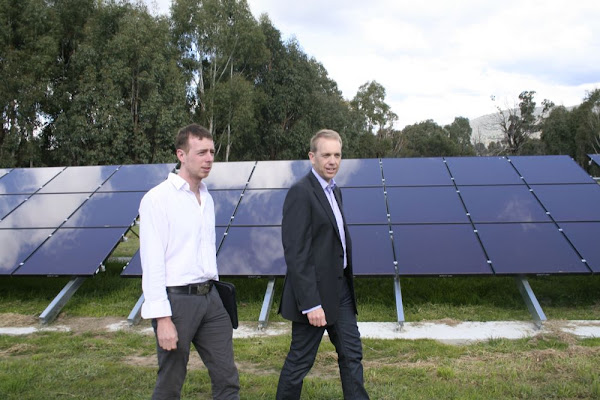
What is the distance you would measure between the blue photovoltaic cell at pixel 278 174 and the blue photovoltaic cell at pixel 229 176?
142 mm

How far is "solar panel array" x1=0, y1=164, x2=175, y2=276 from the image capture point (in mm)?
7207

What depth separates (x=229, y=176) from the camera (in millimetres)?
8852

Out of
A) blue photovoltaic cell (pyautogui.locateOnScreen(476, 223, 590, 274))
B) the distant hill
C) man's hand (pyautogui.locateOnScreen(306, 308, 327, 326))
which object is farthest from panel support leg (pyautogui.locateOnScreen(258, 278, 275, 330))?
the distant hill

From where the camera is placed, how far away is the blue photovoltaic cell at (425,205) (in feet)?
24.1

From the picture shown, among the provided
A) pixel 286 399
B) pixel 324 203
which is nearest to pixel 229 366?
pixel 286 399

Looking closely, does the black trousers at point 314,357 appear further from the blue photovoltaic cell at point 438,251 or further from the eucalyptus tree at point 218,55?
the eucalyptus tree at point 218,55

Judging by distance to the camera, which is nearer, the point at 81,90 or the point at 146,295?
the point at 146,295

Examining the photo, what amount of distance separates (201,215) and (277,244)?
400 centimetres

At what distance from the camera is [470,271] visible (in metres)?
6.32

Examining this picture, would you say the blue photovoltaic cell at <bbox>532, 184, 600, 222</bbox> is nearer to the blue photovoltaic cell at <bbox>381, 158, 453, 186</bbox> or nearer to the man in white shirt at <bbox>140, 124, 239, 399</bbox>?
the blue photovoltaic cell at <bbox>381, 158, 453, 186</bbox>

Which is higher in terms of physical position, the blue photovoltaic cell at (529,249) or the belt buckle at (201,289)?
the belt buckle at (201,289)

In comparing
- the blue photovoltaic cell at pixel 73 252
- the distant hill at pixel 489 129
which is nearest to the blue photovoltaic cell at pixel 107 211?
the blue photovoltaic cell at pixel 73 252

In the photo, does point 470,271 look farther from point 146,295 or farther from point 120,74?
point 120,74

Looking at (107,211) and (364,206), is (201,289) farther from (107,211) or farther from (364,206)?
(107,211)
